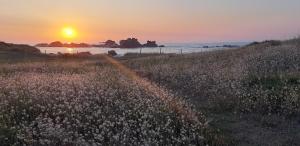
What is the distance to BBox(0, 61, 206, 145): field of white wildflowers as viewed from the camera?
11125mm

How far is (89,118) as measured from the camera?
12469mm

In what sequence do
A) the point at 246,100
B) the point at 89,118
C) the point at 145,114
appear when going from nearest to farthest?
the point at 89,118 → the point at 145,114 → the point at 246,100

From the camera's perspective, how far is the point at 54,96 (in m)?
14.5

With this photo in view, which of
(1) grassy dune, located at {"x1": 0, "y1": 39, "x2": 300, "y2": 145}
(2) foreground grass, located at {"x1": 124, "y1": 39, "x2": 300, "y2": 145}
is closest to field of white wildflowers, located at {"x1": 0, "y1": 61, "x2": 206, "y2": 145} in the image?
(1) grassy dune, located at {"x1": 0, "y1": 39, "x2": 300, "y2": 145}

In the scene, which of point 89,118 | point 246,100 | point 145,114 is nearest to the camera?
point 89,118

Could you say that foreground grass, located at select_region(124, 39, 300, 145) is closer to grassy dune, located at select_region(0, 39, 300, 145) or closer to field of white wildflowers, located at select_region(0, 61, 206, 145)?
grassy dune, located at select_region(0, 39, 300, 145)

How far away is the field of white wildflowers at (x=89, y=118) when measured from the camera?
11.1 meters

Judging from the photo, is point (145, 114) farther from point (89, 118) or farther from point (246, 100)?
point (246, 100)

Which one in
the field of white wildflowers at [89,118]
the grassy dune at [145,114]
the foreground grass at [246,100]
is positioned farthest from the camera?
the foreground grass at [246,100]

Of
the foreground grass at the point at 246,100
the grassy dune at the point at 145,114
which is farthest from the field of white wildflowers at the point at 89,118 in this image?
the foreground grass at the point at 246,100

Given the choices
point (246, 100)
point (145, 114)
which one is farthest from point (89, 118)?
point (246, 100)

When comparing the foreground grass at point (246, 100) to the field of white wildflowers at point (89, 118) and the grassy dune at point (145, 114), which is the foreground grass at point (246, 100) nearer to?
the grassy dune at point (145, 114)

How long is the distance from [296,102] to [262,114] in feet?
3.58

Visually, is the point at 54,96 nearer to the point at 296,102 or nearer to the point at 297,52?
the point at 296,102
